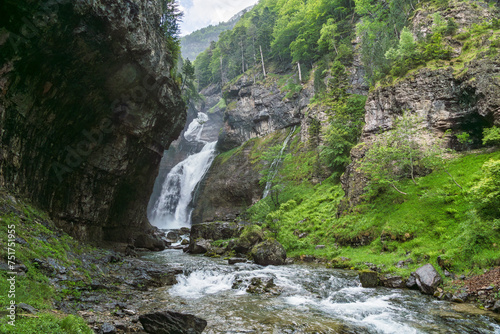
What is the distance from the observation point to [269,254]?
1764 centimetres

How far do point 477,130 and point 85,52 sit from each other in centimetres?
2599

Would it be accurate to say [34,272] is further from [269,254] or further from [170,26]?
[170,26]

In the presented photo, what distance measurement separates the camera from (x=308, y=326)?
302 inches

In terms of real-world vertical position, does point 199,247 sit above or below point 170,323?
below

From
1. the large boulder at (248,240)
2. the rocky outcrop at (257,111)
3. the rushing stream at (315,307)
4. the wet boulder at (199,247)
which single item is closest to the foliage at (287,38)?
the rocky outcrop at (257,111)

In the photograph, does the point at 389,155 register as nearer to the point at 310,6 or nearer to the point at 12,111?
the point at 12,111

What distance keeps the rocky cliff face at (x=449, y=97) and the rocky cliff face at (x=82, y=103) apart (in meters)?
17.9

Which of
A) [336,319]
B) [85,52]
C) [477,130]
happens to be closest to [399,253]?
[336,319]

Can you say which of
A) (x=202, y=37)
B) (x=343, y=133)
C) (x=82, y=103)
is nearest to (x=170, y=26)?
(x=82, y=103)

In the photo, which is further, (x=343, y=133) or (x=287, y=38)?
(x=287, y=38)

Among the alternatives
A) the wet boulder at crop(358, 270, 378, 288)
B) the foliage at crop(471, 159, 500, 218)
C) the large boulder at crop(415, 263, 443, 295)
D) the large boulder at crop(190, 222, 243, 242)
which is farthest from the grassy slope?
the large boulder at crop(190, 222, 243, 242)

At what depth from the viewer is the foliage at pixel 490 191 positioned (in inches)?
419

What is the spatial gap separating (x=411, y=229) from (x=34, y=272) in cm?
1757

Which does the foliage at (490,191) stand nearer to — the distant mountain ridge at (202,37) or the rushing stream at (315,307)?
the rushing stream at (315,307)
